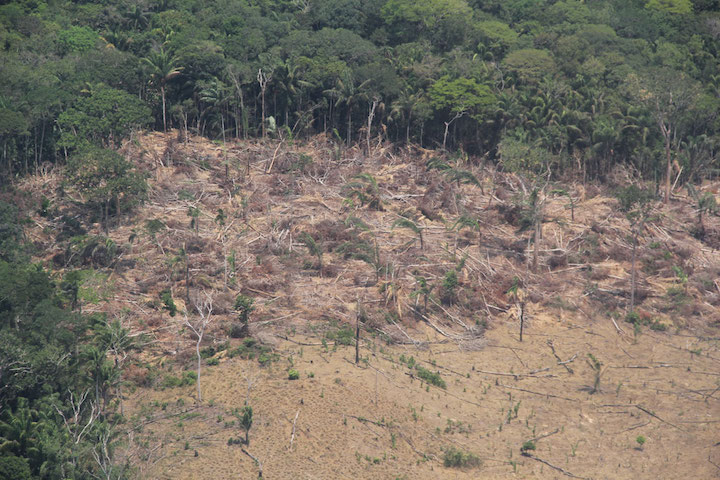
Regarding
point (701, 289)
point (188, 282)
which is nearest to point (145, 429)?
point (188, 282)

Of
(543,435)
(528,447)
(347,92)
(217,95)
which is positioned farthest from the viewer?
(347,92)

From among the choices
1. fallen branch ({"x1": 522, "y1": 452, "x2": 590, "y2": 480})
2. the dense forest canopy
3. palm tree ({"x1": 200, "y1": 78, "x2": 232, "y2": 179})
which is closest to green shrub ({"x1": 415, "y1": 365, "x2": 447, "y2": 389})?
fallen branch ({"x1": 522, "y1": 452, "x2": 590, "y2": 480})

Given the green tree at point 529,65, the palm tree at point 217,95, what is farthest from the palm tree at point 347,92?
the green tree at point 529,65

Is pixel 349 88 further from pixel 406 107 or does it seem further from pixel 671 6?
pixel 671 6

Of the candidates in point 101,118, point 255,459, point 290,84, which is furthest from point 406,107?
point 255,459

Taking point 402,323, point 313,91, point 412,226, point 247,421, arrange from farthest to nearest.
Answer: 1. point 313,91
2. point 412,226
3. point 402,323
4. point 247,421

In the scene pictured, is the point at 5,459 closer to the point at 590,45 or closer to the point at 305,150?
the point at 305,150

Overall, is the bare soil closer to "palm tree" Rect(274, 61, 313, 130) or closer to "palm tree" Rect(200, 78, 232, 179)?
"palm tree" Rect(200, 78, 232, 179)
